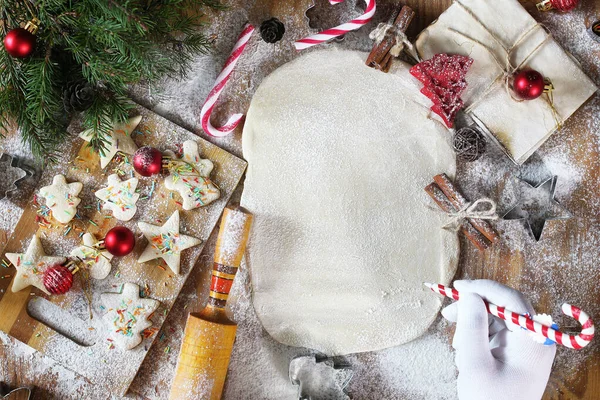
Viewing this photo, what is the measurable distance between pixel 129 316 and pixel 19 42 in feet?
2.42

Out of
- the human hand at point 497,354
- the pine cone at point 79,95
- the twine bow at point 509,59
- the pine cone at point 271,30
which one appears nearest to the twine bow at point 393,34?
the twine bow at point 509,59

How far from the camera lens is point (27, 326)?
1562 mm

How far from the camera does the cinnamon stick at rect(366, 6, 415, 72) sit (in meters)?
1.50

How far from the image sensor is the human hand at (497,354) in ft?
4.36

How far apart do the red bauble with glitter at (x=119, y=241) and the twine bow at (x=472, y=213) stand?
85 centimetres

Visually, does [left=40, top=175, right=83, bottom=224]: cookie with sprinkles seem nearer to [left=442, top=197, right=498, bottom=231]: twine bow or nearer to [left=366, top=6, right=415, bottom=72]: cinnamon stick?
[left=366, top=6, right=415, bottom=72]: cinnamon stick

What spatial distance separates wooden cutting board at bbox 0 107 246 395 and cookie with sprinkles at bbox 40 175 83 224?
3 centimetres

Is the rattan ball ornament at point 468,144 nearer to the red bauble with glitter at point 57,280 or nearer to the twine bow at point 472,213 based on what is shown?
the twine bow at point 472,213

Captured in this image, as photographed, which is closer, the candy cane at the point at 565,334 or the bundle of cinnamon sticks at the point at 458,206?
the candy cane at the point at 565,334

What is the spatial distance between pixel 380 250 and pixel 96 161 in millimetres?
814

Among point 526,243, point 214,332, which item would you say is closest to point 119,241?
point 214,332

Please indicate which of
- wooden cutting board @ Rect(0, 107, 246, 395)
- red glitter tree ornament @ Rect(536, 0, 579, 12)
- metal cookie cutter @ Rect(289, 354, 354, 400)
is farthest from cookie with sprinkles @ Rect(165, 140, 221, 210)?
red glitter tree ornament @ Rect(536, 0, 579, 12)

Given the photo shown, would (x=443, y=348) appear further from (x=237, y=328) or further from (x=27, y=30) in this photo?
(x=27, y=30)

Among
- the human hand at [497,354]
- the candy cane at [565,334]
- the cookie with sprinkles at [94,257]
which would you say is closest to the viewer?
the candy cane at [565,334]
